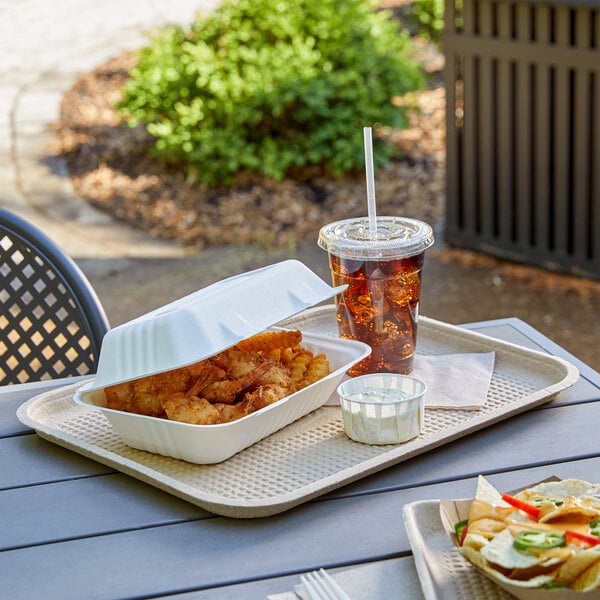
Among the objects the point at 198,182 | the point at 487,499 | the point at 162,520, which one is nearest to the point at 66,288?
the point at 162,520

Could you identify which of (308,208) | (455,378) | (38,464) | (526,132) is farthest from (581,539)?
(308,208)

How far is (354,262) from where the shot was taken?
72.3 inches

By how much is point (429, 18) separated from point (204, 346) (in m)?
6.84

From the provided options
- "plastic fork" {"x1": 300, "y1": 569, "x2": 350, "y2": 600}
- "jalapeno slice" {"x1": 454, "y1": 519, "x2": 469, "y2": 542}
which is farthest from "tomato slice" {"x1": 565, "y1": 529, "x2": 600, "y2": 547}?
"plastic fork" {"x1": 300, "y1": 569, "x2": 350, "y2": 600}

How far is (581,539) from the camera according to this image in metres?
1.27

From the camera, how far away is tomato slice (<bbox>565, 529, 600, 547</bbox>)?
49.6 inches

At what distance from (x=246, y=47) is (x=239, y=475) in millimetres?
5144

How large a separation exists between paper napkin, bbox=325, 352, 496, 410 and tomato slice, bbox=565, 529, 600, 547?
521 mm

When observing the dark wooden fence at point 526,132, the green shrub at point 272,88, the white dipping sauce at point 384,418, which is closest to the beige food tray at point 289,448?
the white dipping sauce at point 384,418

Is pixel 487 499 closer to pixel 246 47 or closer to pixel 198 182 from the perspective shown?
pixel 198 182

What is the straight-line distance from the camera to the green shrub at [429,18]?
7926 millimetres

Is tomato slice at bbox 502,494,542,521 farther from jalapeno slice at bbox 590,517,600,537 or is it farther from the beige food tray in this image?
the beige food tray

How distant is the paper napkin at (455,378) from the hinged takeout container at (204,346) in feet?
0.63

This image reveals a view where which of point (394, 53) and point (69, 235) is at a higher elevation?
point (394, 53)
